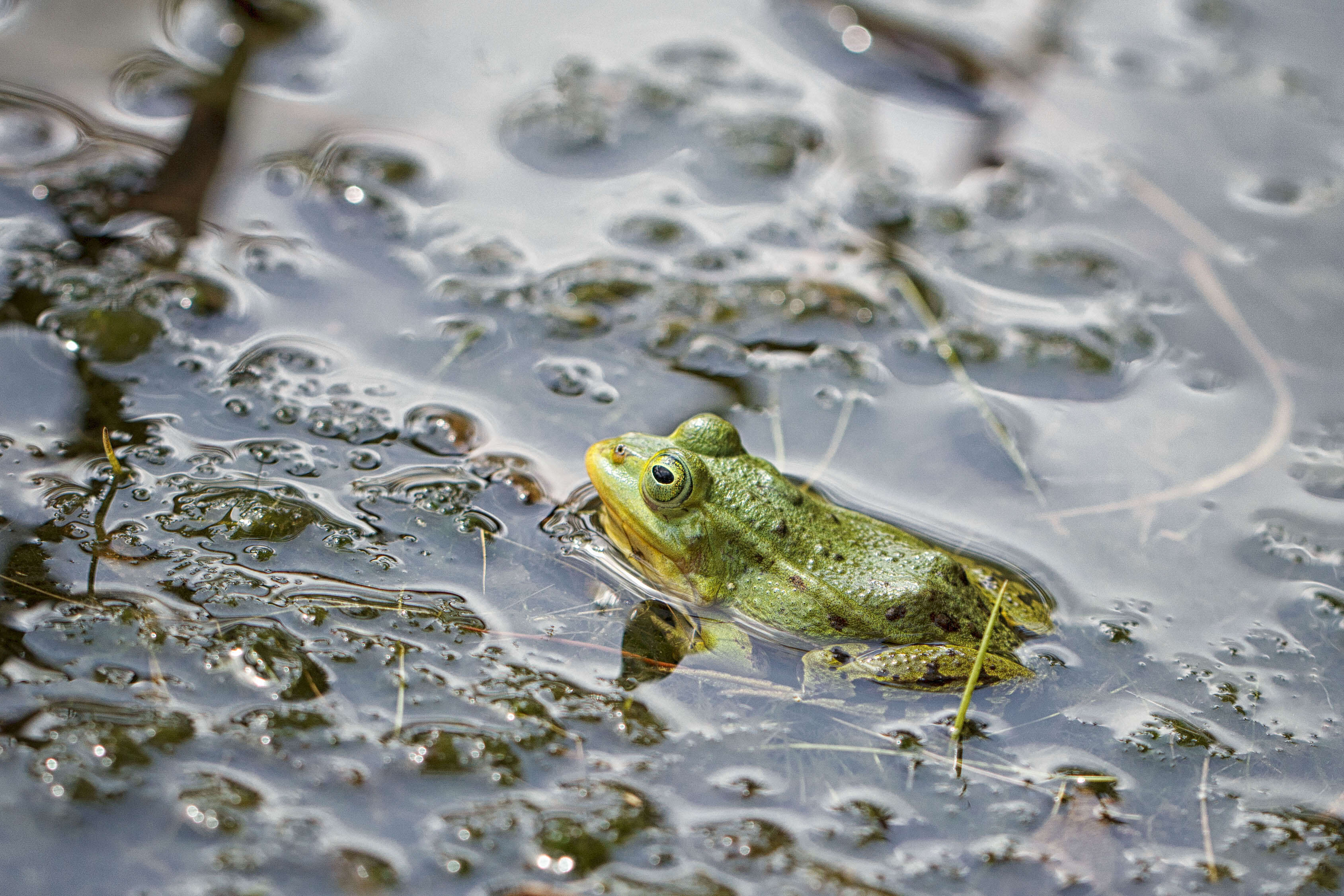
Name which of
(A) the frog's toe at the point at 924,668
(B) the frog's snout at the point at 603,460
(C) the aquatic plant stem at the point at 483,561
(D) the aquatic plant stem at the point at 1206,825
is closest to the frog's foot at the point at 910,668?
(A) the frog's toe at the point at 924,668

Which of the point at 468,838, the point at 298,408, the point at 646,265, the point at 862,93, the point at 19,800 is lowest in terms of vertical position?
the point at 19,800

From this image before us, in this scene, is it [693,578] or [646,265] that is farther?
[646,265]

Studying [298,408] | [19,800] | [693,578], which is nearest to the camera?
[19,800]

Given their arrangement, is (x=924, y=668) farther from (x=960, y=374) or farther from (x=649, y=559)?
(x=960, y=374)

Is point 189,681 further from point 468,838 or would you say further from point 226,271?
point 226,271

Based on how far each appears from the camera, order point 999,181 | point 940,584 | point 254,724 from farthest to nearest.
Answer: point 999,181 < point 940,584 < point 254,724

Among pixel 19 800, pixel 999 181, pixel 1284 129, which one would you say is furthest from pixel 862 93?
pixel 19 800

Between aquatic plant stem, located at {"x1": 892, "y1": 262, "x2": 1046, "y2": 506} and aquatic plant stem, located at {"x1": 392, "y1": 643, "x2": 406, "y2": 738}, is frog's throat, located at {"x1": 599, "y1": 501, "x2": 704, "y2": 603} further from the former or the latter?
aquatic plant stem, located at {"x1": 892, "y1": 262, "x2": 1046, "y2": 506}
